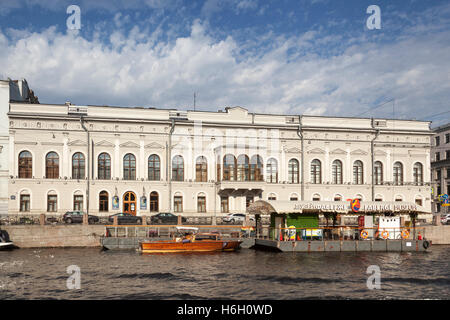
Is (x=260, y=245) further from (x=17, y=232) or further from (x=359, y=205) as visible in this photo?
(x=17, y=232)

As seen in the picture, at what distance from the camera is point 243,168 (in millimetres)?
50656

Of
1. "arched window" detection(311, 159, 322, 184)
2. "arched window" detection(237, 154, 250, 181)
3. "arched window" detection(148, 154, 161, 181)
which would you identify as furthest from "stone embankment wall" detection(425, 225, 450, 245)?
"arched window" detection(148, 154, 161, 181)

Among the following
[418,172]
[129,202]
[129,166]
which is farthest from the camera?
[418,172]

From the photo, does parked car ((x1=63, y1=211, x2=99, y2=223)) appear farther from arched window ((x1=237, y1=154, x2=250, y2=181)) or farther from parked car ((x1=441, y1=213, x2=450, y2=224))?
parked car ((x1=441, y1=213, x2=450, y2=224))

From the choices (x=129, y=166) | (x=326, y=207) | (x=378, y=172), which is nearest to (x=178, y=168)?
(x=129, y=166)

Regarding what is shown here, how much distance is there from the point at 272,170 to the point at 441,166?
39.8 metres

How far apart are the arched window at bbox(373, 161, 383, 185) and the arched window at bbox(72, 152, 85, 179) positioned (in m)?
35.4

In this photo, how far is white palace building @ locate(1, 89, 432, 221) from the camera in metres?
46.9

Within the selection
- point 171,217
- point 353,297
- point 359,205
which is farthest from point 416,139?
point 353,297

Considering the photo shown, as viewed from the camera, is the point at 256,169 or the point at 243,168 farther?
the point at 256,169

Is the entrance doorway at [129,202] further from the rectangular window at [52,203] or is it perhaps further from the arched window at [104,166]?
the rectangular window at [52,203]

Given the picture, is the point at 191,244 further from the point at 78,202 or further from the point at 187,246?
the point at 78,202

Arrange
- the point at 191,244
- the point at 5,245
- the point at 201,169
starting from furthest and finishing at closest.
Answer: the point at 201,169, the point at 5,245, the point at 191,244

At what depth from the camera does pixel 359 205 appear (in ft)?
119
